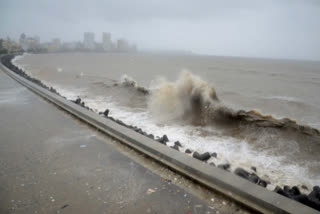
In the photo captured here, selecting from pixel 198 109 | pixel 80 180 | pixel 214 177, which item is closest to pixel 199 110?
pixel 198 109

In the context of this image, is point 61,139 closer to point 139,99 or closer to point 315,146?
point 315,146

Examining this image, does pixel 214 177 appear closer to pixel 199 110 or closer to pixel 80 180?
pixel 80 180

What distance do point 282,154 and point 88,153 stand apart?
14.7 feet

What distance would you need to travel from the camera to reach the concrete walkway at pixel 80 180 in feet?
7.85

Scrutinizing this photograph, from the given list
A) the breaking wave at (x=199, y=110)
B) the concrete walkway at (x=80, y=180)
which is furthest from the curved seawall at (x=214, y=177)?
the breaking wave at (x=199, y=110)

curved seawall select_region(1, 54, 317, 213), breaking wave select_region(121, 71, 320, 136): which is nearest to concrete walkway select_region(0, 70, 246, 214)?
curved seawall select_region(1, 54, 317, 213)

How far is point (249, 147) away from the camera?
5602 mm

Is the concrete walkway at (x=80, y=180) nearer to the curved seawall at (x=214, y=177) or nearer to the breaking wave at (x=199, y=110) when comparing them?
the curved seawall at (x=214, y=177)

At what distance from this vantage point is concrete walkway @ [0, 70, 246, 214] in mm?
2393

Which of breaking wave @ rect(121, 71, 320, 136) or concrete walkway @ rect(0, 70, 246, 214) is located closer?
concrete walkway @ rect(0, 70, 246, 214)

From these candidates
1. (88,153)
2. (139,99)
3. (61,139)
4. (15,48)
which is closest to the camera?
(88,153)

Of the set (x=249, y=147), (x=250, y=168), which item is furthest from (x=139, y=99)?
(x=250, y=168)

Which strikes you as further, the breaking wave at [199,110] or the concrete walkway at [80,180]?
the breaking wave at [199,110]

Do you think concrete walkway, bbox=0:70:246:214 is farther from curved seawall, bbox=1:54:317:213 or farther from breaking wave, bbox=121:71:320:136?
breaking wave, bbox=121:71:320:136
